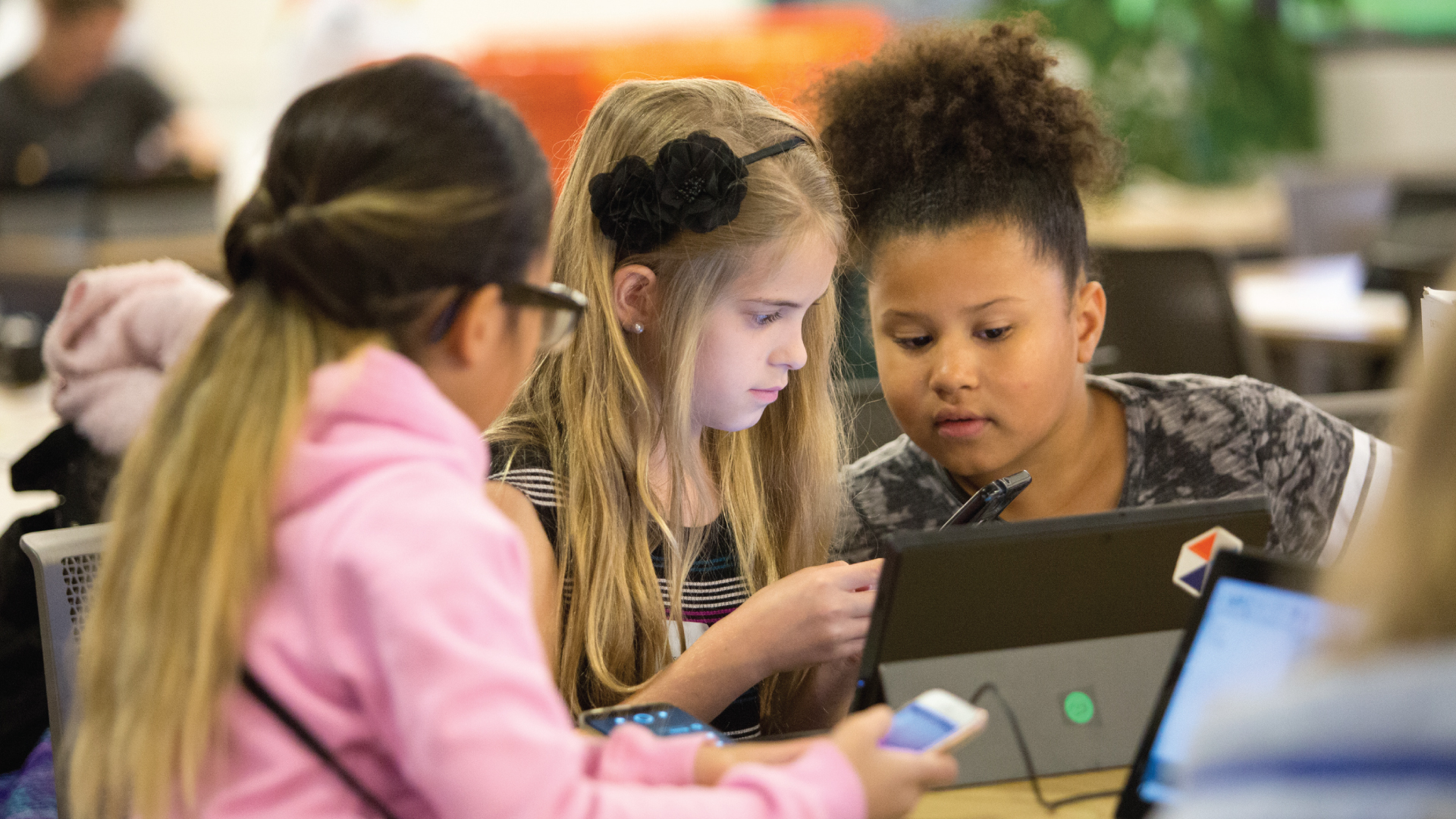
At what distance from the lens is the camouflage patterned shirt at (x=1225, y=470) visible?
154 centimetres

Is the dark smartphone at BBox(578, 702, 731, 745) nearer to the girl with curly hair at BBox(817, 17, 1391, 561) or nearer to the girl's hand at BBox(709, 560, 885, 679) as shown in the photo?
the girl's hand at BBox(709, 560, 885, 679)

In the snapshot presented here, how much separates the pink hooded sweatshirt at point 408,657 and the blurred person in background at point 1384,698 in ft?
1.12

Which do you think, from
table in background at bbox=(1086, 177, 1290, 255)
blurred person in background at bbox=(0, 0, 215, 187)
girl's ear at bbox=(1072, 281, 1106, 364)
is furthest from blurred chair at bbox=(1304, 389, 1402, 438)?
blurred person in background at bbox=(0, 0, 215, 187)

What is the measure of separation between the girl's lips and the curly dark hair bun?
21 cm

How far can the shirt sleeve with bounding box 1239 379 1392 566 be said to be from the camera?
1.54 m

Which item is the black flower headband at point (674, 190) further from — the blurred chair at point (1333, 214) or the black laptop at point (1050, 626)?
the blurred chair at point (1333, 214)

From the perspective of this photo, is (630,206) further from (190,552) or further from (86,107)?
(86,107)

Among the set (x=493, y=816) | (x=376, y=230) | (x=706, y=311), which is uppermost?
(x=376, y=230)

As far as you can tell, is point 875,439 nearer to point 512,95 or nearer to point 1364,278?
point 1364,278

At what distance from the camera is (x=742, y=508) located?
4.93 feet

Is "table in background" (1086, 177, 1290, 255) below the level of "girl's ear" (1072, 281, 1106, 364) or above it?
below

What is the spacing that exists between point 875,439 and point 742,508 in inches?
16.8

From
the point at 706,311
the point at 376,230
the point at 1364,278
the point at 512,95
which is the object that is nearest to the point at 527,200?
the point at 376,230

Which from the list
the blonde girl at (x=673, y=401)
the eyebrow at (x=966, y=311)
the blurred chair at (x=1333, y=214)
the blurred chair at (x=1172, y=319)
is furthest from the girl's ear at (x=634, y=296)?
the blurred chair at (x=1333, y=214)
